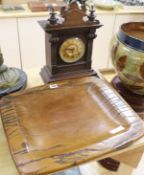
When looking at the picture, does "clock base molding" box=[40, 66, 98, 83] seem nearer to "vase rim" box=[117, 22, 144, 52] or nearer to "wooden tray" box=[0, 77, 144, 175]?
"wooden tray" box=[0, 77, 144, 175]

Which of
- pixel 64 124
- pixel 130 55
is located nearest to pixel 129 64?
pixel 130 55

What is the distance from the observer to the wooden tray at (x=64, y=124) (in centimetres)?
49

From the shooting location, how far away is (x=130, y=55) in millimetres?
672

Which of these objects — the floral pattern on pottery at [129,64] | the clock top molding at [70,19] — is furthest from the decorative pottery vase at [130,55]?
the clock top molding at [70,19]

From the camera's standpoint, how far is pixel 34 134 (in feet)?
1.80

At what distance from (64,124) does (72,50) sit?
283 millimetres

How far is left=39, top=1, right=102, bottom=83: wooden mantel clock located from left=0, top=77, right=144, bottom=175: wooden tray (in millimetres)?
77

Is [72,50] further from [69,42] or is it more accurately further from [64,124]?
[64,124]

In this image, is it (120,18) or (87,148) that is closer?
(87,148)

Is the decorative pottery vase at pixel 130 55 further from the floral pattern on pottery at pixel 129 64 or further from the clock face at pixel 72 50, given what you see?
the clock face at pixel 72 50

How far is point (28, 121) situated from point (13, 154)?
112 mm

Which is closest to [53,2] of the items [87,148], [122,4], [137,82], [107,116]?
[122,4]

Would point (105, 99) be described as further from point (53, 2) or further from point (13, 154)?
point (53, 2)

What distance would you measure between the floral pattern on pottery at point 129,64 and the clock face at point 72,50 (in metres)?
0.11
